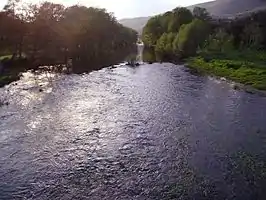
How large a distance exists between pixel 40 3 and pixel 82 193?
63944mm

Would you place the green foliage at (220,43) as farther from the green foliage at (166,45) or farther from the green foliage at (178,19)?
the green foliage at (178,19)

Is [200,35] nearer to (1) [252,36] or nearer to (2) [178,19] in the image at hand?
(1) [252,36]

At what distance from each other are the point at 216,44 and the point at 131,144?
217 ft

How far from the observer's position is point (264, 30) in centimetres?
8912

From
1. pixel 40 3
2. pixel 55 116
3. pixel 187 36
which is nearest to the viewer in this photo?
pixel 55 116

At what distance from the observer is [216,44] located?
8494 cm

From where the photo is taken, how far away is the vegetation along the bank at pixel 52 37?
62.6 meters

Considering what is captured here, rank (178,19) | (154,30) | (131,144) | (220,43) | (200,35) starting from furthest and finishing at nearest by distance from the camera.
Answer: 1. (154,30)
2. (178,19)
3. (220,43)
4. (200,35)
5. (131,144)

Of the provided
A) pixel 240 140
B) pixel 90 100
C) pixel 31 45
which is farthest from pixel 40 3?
pixel 240 140

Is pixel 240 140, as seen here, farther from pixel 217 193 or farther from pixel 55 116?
pixel 55 116

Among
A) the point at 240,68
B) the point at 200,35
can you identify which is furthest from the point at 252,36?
the point at 240,68

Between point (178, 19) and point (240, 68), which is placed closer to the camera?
point (240, 68)

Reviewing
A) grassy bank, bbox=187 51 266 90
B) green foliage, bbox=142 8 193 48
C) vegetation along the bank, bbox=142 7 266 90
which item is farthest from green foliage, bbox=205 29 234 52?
green foliage, bbox=142 8 193 48

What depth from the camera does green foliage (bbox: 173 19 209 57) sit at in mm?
80000
